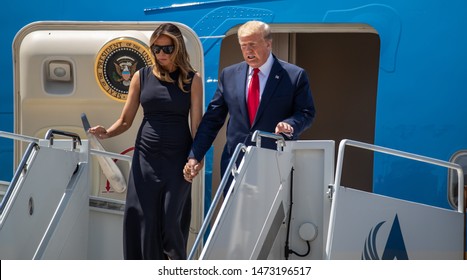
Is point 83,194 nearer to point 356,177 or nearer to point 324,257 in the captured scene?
point 324,257

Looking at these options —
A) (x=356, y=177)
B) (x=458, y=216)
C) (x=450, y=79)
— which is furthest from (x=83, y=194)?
(x=356, y=177)

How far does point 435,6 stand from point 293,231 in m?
2.56

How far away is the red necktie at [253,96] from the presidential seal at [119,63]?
196cm

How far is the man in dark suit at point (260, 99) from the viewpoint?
4.93 m

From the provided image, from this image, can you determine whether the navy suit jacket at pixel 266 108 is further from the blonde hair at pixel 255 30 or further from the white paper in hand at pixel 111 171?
the white paper in hand at pixel 111 171

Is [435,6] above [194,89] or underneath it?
above

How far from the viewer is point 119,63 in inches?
271

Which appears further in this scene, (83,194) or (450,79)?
(450,79)

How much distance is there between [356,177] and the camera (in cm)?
954

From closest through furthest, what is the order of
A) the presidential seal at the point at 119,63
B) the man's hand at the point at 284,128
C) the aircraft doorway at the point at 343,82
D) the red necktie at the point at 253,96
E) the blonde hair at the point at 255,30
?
the man's hand at the point at 284,128, the blonde hair at the point at 255,30, the red necktie at the point at 253,96, the presidential seal at the point at 119,63, the aircraft doorway at the point at 343,82

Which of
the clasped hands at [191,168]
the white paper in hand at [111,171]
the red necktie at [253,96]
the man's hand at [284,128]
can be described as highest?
the red necktie at [253,96]

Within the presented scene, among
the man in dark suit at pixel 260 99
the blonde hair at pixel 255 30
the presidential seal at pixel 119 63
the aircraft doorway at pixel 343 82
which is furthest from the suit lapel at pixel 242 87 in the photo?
the aircraft doorway at pixel 343 82

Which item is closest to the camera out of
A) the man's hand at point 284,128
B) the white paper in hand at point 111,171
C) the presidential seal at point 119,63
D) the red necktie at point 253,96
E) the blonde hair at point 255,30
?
the man's hand at point 284,128
